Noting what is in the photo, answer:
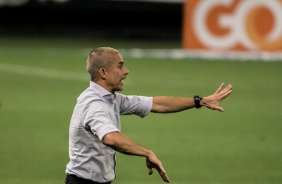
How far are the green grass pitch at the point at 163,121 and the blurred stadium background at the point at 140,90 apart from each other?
0.01m

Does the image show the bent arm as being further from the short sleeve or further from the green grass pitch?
the green grass pitch

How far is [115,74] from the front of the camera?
7.32 metres

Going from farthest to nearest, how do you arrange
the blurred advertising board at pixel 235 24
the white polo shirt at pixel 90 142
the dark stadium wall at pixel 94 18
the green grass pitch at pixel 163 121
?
1. the dark stadium wall at pixel 94 18
2. the blurred advertising board at pixel 235 24
3. the green grass pitch at pixel 163 121
4. the white polo shirt at pixel 90 142

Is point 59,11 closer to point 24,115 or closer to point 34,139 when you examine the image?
point 24,115

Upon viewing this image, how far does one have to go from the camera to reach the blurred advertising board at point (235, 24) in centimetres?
2188

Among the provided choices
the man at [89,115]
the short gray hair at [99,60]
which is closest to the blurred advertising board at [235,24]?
the man at [89,115]

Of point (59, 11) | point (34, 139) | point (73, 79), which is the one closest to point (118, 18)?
Result: point (59, 11)

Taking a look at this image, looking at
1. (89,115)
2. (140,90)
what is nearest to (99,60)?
(89,115)

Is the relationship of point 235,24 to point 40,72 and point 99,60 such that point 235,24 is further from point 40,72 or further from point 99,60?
point 99,60

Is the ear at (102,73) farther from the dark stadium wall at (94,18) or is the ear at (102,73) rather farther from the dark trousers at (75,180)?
the dark stadium wall at (94,18)

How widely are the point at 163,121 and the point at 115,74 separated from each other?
7.41 meters

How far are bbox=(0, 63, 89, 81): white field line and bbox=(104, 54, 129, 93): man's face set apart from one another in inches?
434

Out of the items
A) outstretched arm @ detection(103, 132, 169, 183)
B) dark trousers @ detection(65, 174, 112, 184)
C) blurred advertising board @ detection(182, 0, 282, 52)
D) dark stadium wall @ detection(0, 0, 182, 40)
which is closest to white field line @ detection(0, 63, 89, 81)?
blurred advertising board @ detection(182, 0, 282, 52)

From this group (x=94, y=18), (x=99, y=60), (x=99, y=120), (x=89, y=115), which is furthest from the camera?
(x=94, y=18)
